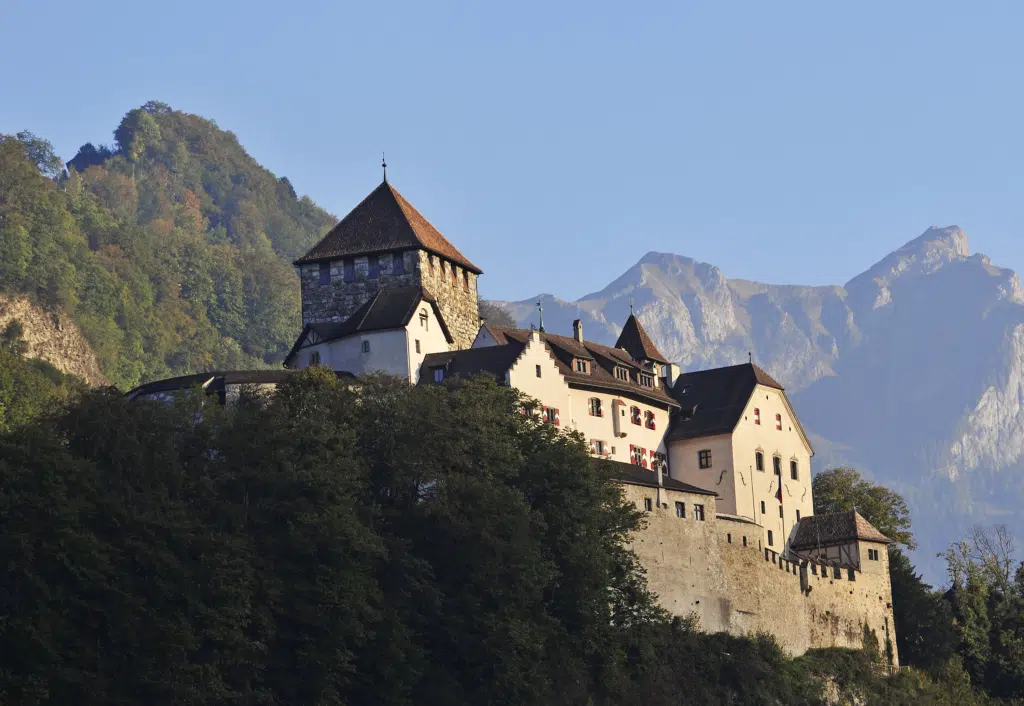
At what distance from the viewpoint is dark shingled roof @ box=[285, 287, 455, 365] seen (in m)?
84.8

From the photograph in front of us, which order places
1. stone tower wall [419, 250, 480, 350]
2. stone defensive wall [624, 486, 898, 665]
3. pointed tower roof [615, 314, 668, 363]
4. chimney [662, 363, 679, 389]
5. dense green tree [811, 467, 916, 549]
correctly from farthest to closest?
dense green tree [811, 467, 916, 549] < pointed tower roof [615, 314, 668, 363] < chimney [662, 363, 679, 389] < stone tower wall [419, 250, 480, 350] < stone defensive wall [624, 486, 898, 665]

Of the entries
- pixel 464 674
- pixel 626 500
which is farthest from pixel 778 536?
pixel 464 674

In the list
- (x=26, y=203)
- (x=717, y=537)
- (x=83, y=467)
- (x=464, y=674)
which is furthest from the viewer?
(x=26, y=203)

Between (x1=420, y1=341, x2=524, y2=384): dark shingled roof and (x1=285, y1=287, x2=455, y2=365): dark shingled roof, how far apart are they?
81.4 inches

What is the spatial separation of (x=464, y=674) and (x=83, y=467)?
54.7 feet

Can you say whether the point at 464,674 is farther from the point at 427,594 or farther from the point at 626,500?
the point at 626,500

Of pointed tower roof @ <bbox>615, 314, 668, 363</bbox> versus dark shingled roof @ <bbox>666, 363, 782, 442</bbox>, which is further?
pointed tower roof @ <bbox>615, 314, 668, 363</bbox>

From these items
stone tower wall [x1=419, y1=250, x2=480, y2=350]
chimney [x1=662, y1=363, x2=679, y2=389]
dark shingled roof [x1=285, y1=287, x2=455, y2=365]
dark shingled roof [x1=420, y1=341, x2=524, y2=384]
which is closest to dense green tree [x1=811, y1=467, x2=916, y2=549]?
chimney [x1=662, y1=363, x2=679, y2=389]

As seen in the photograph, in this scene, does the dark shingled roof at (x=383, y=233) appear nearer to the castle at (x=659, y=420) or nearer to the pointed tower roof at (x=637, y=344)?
the castle at (x=659, y=420)

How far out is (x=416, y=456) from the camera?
71.0 m

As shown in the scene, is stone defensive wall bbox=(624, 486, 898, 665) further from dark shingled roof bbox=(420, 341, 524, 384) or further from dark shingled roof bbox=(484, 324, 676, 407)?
dark shingled roof bbox=(484, 324, 676, 407)

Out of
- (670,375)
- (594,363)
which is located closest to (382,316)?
(594,363)

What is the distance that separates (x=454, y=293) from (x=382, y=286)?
13.1 feet

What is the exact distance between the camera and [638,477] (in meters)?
81.4
